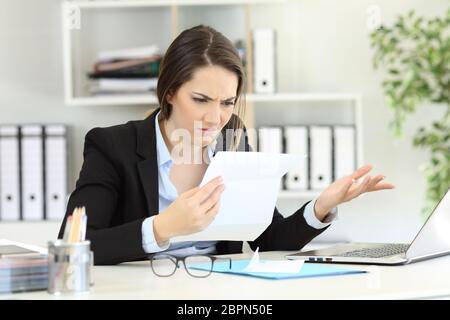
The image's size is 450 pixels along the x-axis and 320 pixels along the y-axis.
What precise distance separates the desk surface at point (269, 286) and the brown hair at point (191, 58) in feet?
1.90

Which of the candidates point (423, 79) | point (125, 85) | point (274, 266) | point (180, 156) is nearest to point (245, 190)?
point (274, 266)

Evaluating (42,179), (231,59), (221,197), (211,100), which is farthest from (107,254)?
(42,179)

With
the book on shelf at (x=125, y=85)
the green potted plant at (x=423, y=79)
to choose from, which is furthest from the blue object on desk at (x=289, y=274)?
the green potted plant at (x=423, y=79)

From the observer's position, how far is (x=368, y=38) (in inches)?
149

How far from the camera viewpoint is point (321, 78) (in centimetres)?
378

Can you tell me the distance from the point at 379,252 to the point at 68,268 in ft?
2.72

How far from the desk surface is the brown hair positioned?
579 mm

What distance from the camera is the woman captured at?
199 centimetres

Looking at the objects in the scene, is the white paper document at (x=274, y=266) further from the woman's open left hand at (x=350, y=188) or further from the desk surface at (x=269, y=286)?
the woman's open left hand at (x=350, y=188)

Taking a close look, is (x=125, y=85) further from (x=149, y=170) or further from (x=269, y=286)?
(x=269, y=286)

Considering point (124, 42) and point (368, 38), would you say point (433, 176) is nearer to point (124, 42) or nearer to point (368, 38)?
point (368, 38)
